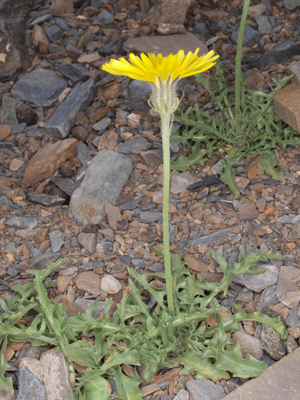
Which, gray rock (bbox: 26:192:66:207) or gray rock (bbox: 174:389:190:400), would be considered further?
gray rock (bbox: 26:192:66:207)

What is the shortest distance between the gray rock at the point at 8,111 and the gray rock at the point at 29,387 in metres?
2.50

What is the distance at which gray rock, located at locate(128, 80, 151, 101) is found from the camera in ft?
12.8

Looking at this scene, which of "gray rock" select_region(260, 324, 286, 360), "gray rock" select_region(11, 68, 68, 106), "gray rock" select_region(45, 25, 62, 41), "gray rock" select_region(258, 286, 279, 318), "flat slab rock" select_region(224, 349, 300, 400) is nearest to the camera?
"flat slab rock" select_region(224, 349, 300, 400)

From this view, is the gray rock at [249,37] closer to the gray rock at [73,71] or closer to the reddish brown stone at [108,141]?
the gray rock at [73,71]

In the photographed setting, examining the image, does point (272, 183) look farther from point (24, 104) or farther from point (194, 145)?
point (24, 104)

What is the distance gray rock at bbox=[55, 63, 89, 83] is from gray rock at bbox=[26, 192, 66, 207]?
141 centimetres

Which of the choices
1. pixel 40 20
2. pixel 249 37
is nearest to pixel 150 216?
pixel 249 37

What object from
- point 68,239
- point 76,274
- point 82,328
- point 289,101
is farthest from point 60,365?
point 289,101

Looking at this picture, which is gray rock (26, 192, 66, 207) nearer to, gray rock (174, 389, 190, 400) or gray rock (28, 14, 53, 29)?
gray rock (174, 389, 190, 400)

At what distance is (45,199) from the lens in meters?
3.32

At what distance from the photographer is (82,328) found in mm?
2289

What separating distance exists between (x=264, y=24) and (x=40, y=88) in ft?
8.03

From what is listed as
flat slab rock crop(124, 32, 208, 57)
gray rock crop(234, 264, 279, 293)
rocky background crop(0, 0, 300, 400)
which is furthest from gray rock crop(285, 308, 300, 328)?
flat slab rock crop(124, 32, 208, 57)

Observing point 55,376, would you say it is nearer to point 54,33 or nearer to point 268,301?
point 268,301
